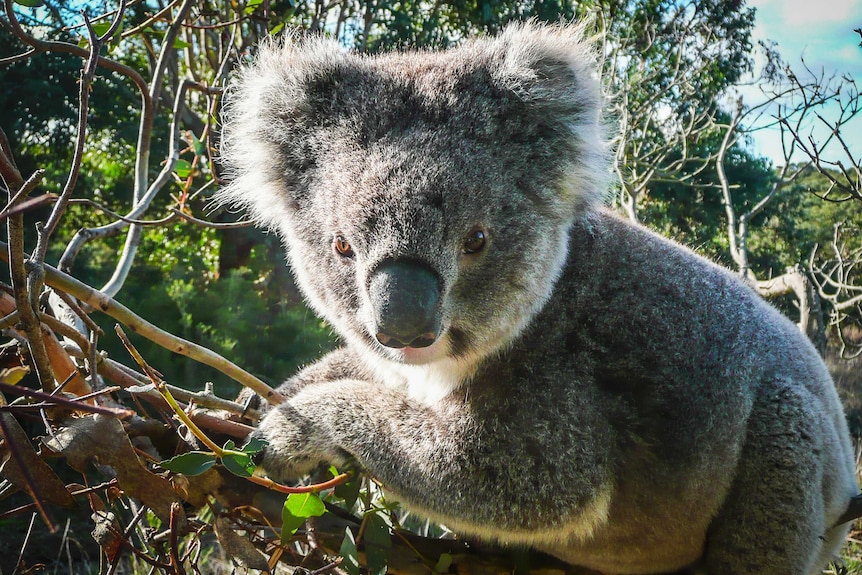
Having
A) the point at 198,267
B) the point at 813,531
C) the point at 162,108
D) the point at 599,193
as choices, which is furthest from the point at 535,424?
the point at 162,108

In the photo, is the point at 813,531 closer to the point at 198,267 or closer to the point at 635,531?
the point at 635,531

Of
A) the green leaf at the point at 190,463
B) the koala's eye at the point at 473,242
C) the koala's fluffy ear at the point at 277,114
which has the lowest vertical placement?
the green leaf at the point at 190,463

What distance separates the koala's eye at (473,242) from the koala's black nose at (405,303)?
14 centimetres

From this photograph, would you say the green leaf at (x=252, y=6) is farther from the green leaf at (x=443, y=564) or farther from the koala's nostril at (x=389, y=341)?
the green leaf at (x=443, y=564)

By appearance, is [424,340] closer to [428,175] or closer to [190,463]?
[428,175]

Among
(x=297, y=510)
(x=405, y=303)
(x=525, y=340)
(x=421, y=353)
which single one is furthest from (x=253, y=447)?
(x=525, y=340)

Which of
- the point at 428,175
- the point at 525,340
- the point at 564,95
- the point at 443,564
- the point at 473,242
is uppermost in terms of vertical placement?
the point at 564,95

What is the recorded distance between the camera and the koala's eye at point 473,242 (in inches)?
67.0

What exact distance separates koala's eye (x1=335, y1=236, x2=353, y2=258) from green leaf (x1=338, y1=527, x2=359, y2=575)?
2.17ft

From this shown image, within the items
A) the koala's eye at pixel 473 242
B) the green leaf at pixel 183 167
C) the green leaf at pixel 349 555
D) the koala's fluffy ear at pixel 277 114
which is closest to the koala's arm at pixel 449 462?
the green leaf at pixel 349 555

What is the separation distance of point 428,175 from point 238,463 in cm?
75

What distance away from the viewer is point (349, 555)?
1.46 metres

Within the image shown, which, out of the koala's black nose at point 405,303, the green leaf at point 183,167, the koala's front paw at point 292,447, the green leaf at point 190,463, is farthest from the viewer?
the green leaf at point 183,167

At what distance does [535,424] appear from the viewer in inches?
69.9
